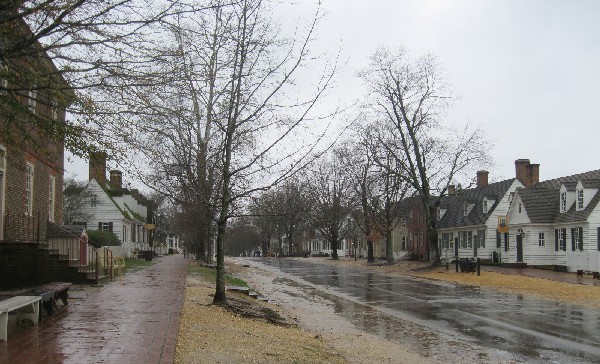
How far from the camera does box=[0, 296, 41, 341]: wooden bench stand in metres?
8.87

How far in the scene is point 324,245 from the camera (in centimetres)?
12612

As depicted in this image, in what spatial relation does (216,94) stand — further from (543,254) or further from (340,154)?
(340,154)

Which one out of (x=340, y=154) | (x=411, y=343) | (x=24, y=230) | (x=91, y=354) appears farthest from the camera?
(x=340, y=154)

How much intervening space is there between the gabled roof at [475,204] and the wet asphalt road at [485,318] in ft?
88.6

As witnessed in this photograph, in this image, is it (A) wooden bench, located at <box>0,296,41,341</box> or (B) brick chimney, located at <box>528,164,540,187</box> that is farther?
(B) brick chimney, located at <box>528,164,540,187</box>

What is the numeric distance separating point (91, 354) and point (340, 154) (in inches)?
1886

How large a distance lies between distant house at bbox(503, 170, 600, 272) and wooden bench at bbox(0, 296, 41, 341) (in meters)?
33.6

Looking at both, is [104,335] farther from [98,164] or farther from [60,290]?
[60,290]

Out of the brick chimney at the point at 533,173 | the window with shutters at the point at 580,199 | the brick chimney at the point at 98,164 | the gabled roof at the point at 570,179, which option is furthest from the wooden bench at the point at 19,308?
the brick chimney at the point at 533,173

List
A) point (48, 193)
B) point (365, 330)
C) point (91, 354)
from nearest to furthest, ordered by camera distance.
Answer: point (91, 354) → point (365, 330) → point (48, 193)

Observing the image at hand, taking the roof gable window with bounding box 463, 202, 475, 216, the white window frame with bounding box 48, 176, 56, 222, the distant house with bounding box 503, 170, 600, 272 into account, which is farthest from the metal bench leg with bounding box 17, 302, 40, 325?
the roof gable window with bounding box 463, 202, 475, 216

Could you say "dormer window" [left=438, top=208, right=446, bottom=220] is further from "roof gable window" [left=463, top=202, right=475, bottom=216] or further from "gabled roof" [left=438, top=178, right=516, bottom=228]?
"roof gable window" [left=463, top=202, right=475, bottom=216]

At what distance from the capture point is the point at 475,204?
192ft

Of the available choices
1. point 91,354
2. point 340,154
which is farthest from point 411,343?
point 340,154
